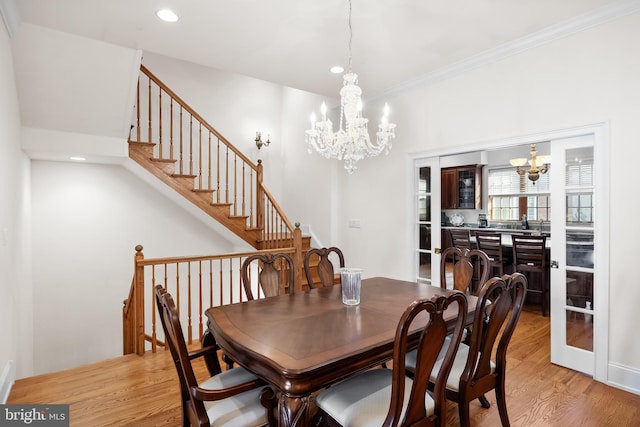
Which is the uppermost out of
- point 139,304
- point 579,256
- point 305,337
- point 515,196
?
point 515,196

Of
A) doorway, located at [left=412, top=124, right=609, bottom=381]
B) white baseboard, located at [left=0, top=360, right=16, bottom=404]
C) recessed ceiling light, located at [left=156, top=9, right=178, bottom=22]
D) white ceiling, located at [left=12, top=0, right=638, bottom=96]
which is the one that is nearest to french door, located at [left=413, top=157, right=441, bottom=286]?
doorway, located at [left=412, top=124, right=609, bottom=381]

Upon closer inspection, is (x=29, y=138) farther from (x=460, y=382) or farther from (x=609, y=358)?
(x=609, y=358)

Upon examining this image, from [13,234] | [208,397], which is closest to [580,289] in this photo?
[208,397]

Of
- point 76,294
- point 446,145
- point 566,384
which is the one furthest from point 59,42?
point 566,384

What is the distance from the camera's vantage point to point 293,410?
52.9 inches

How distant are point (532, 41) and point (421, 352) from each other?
9.99ft

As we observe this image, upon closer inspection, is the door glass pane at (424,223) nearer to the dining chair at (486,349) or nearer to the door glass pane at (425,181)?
the door glass pane at (425,181)

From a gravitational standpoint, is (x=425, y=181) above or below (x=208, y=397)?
above

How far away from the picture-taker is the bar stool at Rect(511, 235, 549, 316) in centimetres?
431

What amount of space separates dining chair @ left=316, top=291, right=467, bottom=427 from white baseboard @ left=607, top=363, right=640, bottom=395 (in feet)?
6.46

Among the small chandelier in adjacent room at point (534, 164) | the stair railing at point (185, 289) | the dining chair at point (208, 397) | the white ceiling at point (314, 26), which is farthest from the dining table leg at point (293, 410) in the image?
the small chandelier in adjacent room at point (534, 164)

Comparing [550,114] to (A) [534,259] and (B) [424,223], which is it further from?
(A) [534,259]

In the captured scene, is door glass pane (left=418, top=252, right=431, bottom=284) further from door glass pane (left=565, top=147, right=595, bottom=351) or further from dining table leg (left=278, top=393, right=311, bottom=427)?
dining table leg (left=278, top=393, right=311, bottom=427)

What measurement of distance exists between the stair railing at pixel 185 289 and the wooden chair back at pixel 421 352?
2.17 m
